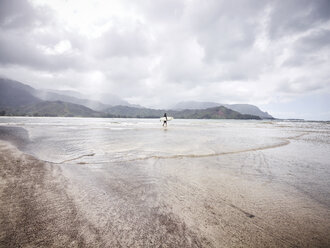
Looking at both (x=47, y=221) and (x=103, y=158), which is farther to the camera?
(x=103, y=158)

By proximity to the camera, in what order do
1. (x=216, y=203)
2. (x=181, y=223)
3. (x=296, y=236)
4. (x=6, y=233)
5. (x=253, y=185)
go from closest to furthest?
(x=6, y=233) < (x=296, y=236) < (x=181, y=223) < (x=216, y=203) < (x=253, y=185)

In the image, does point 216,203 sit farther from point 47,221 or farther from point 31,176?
point 31,176

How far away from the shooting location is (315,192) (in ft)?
12.8

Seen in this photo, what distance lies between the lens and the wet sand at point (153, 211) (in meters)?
2.20

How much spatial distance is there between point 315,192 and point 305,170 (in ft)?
7.60

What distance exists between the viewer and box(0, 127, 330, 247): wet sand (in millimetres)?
2197

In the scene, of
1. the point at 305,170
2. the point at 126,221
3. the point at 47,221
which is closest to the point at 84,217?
the point at 47,221

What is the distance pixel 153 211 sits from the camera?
9.57 feet

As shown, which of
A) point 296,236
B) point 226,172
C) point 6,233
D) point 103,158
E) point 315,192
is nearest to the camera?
point 6,233

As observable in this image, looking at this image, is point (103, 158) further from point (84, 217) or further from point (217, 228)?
point (217, 228)

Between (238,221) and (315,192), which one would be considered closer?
(238,221)

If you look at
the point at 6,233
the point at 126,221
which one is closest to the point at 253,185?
the point at 126,221

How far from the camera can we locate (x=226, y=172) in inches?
211

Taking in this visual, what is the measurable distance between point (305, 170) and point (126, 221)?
6828 mm
